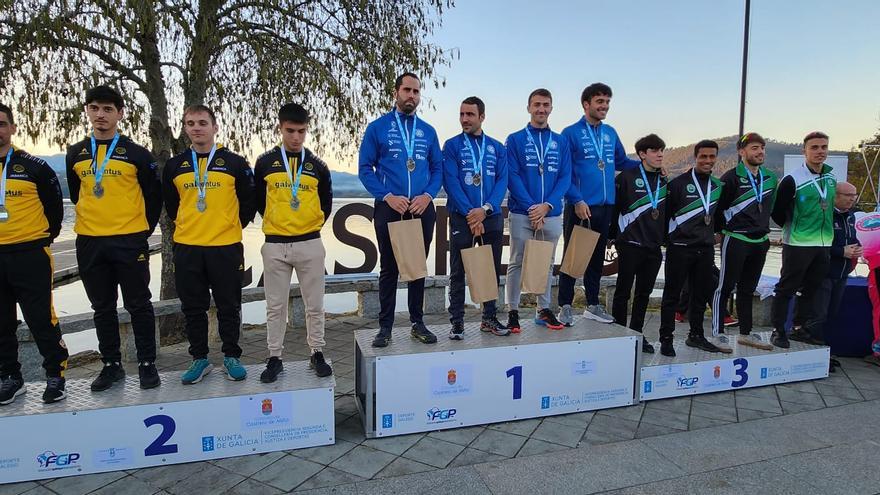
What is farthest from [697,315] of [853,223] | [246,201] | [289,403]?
[246,201]

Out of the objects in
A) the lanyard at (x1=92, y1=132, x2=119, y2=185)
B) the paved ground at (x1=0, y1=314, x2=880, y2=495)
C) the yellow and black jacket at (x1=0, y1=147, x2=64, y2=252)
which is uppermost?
the lanyard at (x1=92, y1=132, x2=119, y2=185)

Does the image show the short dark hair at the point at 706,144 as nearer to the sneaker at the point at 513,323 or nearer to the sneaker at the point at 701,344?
the sneaker at the point at 701,344

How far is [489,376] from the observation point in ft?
11.9

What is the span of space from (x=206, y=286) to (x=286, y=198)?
78 centimetres

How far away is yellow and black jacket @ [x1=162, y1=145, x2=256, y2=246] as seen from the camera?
10.7ft

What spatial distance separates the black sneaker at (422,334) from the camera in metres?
3.72

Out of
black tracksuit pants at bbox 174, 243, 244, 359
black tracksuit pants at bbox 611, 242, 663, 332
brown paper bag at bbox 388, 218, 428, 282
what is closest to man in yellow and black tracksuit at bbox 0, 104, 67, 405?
black tracksuit pants at bbox 174, 243, 244, 359

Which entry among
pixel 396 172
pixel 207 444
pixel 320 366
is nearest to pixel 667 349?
pixel 396 172

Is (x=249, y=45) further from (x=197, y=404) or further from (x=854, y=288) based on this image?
(x=854, y=288)

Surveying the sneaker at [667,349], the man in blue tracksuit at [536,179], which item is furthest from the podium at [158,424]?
the sneaker at [667,349]

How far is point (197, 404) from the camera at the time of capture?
3059 mm

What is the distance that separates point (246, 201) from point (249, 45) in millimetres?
3565

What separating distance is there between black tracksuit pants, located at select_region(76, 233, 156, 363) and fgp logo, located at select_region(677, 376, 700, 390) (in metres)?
3.86

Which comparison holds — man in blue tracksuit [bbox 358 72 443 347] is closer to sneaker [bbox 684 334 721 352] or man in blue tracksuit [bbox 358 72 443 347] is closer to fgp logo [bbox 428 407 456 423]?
fgp logo [bbox 428 407 456 423]
